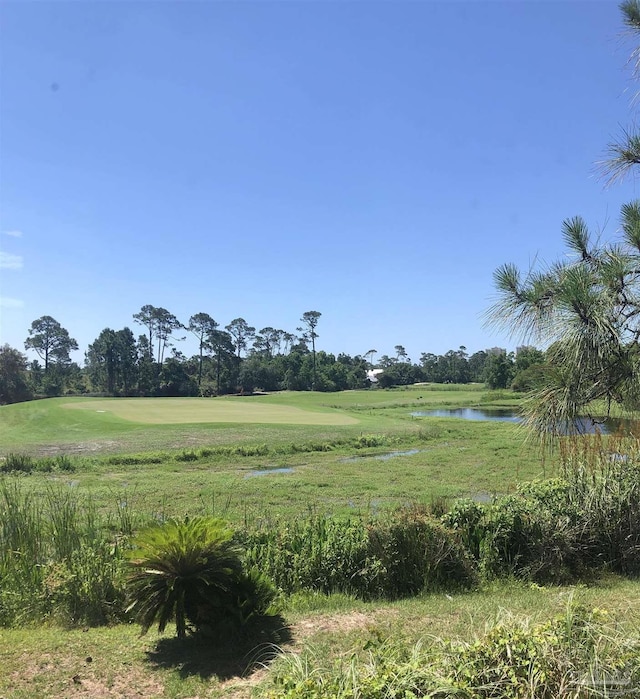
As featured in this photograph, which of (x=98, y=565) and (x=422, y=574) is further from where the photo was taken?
(x=422, y=574)

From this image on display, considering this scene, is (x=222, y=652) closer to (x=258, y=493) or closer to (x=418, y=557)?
(x=418, y=557)

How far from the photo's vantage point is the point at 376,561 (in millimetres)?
6625

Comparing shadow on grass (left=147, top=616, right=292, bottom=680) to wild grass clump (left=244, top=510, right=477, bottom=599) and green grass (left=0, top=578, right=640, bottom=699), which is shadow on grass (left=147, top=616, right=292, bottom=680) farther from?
wild grass clump (left=244, top=510, right=477, bottom=599)

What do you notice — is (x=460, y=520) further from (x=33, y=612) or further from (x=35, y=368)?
(x=35, y=368)

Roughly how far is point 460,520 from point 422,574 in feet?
3.00

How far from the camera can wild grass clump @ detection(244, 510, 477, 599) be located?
657 cm

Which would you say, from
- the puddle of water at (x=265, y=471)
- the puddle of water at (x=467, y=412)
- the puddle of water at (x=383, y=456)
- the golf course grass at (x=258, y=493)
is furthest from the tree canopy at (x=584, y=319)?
→ the puddle of water at (x=467, y=412)

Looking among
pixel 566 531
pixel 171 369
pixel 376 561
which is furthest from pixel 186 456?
pixel 171 369

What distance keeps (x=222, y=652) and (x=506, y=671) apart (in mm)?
2777

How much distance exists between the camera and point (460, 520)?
23.4ft

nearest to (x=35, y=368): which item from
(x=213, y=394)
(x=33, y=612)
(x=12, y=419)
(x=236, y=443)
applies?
(x=213, y=394)

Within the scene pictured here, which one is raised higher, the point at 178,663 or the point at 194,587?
the point at 194,587

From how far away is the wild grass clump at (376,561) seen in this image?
6.57 meters

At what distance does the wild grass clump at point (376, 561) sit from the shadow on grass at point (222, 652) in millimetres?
1646
